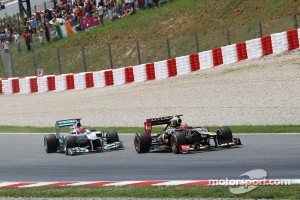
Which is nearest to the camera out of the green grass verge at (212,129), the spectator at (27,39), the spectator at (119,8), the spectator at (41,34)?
the green grass verge at (212,129)

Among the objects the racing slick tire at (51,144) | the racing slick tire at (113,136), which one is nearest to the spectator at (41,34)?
the racing slick tire at (51,144)

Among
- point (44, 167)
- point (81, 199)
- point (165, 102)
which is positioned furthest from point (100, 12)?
point (81, 199)

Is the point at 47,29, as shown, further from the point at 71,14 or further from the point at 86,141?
the point at 86,141

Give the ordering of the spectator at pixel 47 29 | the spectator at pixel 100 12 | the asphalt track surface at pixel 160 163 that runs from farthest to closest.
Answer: the spectator at pixel 47 29 → the spectator at pixel 100 12 → the asphalt track surface at pixel 160 163

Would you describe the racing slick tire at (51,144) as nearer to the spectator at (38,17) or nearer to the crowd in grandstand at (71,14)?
the crowd in grandstand at (71,14)

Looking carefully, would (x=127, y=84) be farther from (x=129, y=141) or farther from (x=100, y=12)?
(x=129, y=141)

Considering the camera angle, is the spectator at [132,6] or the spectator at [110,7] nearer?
the spectator at [132,6]

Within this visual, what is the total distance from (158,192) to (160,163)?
380cm

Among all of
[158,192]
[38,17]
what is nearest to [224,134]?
[158,192]

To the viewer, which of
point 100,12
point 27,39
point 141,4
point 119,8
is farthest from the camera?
point 27,39

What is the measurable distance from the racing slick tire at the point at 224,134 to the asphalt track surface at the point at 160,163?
24 centimetres

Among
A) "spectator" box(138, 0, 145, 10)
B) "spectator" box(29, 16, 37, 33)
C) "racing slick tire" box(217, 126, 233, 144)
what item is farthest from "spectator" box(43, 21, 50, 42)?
"racing slick tire" box(217, 126, 233, 144)

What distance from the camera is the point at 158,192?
1234 centimetres

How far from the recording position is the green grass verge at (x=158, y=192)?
11250 millimetres
